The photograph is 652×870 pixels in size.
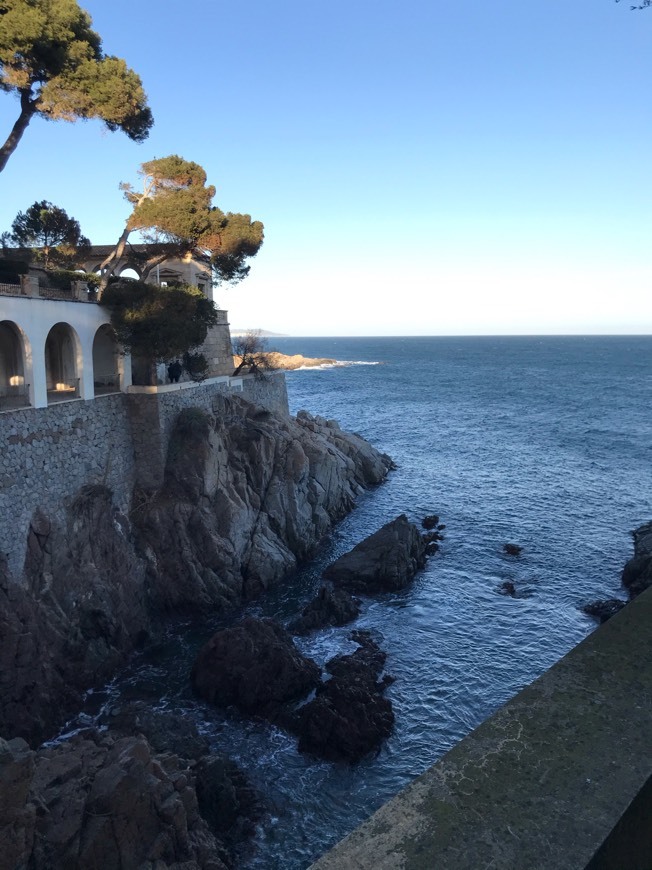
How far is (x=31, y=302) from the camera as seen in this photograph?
76.2 ft

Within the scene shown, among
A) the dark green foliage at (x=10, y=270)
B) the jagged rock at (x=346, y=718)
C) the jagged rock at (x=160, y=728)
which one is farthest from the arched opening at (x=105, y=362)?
the jagged rock at (x=346, y=718)

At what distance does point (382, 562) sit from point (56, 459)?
1522cm

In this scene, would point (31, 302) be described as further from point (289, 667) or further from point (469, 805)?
point (469, 805)

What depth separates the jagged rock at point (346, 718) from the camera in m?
17.8

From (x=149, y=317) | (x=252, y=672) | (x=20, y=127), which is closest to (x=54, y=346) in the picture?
(x=149, y=317)

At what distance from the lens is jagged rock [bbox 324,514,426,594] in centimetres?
2897

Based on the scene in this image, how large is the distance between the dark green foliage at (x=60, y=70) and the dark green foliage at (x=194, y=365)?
11292mm

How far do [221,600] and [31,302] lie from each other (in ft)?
46.1

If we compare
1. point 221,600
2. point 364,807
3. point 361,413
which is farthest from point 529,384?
point 364,807

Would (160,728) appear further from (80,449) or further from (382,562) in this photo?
(382,562)

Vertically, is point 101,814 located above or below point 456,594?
above

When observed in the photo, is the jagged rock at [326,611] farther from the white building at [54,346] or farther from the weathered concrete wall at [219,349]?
the weathered concrete wall at [219,349]

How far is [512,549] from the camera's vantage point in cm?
3284

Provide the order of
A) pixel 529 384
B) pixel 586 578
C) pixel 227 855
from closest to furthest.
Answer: pixel 227 855 < pixel 586 578 < pixel 529 384
